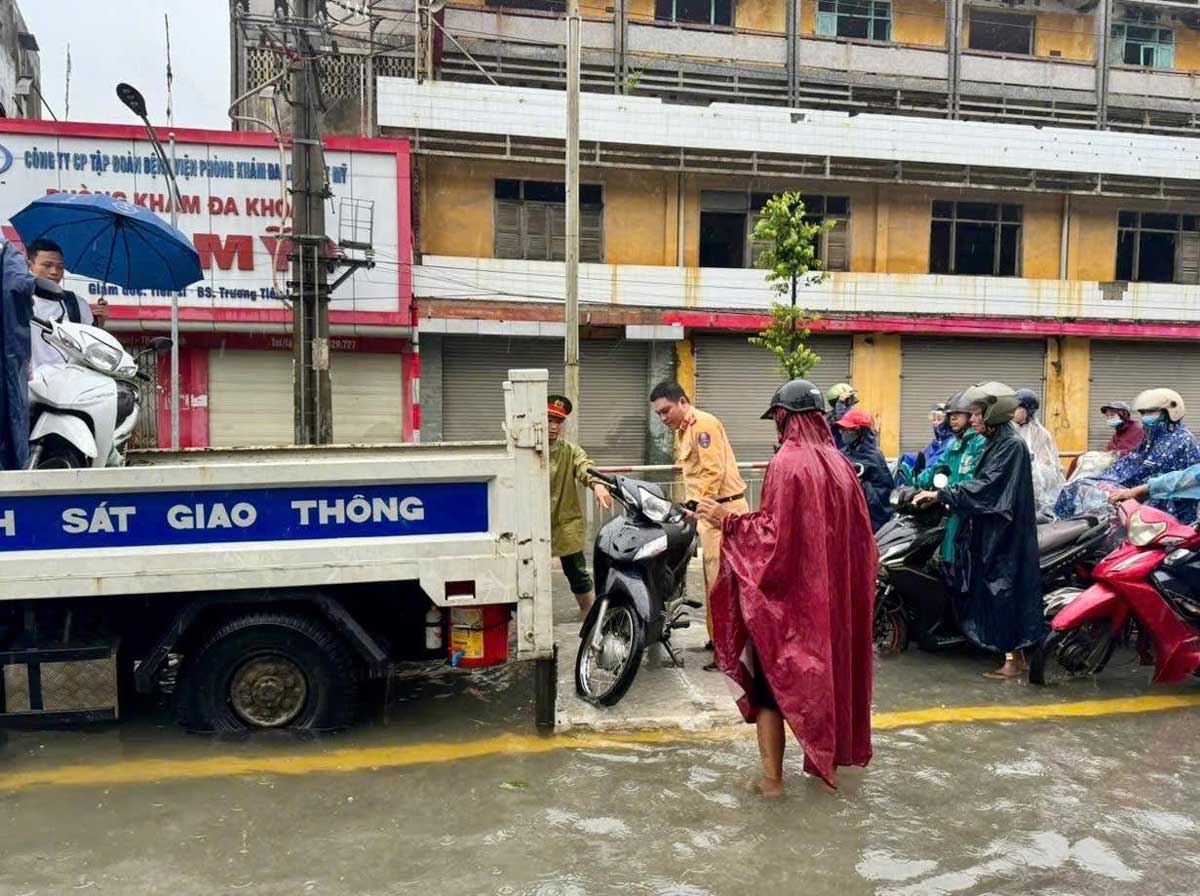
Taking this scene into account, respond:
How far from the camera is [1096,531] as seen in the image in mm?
5641

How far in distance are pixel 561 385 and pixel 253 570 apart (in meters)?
14.8

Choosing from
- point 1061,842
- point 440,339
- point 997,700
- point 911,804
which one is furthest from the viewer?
point 440,339

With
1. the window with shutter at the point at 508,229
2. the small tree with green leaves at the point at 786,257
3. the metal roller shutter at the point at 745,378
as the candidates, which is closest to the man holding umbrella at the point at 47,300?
the small tree with green leaves at the point at 786,257

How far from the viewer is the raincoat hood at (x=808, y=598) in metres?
3.52

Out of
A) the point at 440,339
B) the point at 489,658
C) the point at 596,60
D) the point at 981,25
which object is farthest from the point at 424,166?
the point at 489,658

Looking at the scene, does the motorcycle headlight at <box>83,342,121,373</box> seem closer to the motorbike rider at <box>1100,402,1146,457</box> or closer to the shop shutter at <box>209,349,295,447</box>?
the motorbike rider at <box>1100,402,1146,457</box>

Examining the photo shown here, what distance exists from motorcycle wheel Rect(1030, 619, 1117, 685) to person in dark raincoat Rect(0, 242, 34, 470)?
5211 mm

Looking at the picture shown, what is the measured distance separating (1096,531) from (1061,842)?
2781mm

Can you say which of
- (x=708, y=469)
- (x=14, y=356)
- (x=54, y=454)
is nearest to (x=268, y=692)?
(x=54, y=454)

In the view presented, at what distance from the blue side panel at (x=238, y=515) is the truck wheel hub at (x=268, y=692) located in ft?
2.18

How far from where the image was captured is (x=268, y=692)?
4.17m

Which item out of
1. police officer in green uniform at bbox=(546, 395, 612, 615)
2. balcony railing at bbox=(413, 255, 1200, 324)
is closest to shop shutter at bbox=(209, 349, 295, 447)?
balcony railing at bbox=(413, 255, 1200, 324)

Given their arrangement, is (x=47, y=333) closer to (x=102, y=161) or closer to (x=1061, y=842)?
(x=1061, y=842)

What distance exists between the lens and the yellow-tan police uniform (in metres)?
5.59
